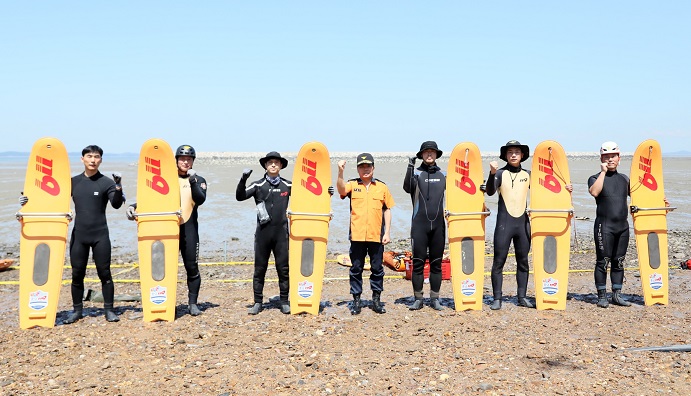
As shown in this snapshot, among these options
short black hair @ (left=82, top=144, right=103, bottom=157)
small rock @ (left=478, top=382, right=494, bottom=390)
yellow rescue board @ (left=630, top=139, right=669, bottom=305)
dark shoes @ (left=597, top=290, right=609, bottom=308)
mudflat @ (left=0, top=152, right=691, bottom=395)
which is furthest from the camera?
yellow rescue board @ (left=630, top=139, right=669, bottom=305)

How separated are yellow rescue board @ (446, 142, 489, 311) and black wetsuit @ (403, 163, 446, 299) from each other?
1.08 feet

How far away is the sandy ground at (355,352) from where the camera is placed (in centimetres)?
500

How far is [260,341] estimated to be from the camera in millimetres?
6277

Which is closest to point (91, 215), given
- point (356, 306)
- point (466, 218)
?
point (356, 306)

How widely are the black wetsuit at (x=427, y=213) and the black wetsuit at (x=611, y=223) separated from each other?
2.27 meters

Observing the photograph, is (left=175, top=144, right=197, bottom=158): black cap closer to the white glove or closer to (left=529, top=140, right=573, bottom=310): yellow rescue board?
the white glove

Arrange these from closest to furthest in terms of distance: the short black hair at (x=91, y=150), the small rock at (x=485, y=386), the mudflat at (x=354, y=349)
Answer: the small rock at (x=485, y=386) < the mudflat at (x=354, y=349) < the short black hair at (x=91, y=150)

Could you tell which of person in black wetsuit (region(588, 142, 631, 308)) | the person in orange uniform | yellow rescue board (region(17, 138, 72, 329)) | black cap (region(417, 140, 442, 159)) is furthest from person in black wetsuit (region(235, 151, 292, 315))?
person in black wetsuit (region(588, 142, 631, 308))

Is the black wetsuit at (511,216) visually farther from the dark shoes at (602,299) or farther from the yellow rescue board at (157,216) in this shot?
the yellow rescue board at (157,216)

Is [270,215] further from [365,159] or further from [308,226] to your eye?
[365,159]

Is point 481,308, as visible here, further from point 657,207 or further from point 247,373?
point 247,373

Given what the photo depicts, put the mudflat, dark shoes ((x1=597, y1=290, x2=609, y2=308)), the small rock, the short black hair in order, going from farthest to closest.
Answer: dark shoes ((x1=597, y1=290, x2=609, y2=308)), the short black hair, the mudflat, the small rock

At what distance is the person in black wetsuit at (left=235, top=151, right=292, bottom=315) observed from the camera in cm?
730

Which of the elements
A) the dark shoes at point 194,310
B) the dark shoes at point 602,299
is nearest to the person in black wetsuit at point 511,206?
the dark shoes at point 602,299
